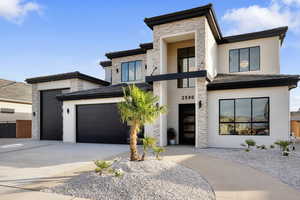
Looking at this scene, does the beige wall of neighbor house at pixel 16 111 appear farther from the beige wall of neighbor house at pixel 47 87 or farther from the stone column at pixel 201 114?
the stone column at pixel 201 114

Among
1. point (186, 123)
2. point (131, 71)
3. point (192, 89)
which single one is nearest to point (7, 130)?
point (131, 71)

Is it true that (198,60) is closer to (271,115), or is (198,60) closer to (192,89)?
(192,89)

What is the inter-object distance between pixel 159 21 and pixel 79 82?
8397 millimetres

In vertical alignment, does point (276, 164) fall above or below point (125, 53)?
below

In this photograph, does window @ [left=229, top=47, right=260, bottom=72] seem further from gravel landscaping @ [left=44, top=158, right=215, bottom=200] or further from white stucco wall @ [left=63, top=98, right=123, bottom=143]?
white stucco wall @ [left=63, top=98, right=123, bottom=143]

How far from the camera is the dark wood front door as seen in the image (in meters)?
11.7

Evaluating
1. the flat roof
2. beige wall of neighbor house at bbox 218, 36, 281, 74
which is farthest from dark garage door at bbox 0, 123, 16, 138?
beige wall of neighbor house at bbox 218, 36, 281, 74

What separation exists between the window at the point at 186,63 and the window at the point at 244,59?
10.1ft

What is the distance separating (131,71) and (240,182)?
12.6 metres

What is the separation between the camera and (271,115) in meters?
9.32

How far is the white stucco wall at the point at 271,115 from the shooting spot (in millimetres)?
9141

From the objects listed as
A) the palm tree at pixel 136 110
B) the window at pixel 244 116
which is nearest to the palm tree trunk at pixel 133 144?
the palm tree at pixel 136 110

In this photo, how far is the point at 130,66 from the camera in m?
15.6

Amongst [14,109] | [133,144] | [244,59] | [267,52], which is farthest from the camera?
[14,109]
